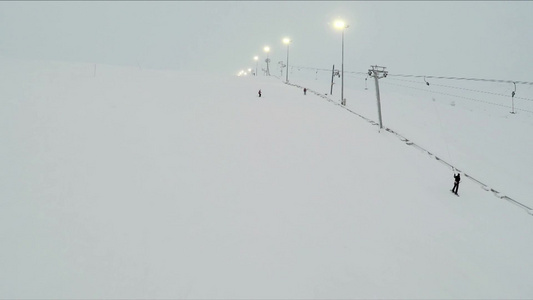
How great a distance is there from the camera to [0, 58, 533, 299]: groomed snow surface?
666 centimetres

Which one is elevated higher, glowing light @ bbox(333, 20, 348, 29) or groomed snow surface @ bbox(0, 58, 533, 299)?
glowing light @ bbox(333, 20, 348, 29)

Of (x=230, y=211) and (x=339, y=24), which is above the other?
(x=339, y=24)

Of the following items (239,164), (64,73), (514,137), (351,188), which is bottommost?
(351,188)

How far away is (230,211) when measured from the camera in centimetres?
888

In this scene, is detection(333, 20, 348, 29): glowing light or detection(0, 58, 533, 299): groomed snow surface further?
detection(333, 20, 348, 29): glowing light

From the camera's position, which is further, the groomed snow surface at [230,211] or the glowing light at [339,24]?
the glowing light at [339,24]

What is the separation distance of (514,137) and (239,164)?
26537 mm

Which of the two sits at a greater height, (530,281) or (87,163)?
(87,163)

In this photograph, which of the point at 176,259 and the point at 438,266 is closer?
the point at 176,259

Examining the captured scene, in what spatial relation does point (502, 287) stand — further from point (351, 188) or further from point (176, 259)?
point (176, 259)

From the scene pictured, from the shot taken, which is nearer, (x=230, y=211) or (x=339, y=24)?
(x=230, y=211)

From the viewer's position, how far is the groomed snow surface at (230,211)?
666cm

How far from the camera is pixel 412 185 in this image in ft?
40.1

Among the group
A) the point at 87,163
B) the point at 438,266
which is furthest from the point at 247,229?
the point at 87,163
